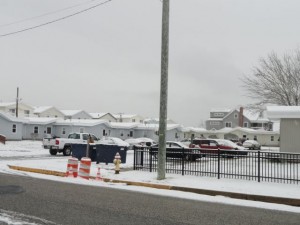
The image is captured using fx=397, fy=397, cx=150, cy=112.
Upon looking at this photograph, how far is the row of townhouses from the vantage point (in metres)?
55.2

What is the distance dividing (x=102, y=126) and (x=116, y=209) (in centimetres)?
5335

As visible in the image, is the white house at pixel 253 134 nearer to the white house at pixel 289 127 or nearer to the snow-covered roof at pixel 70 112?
the snow-covered roof at pixel 70 112

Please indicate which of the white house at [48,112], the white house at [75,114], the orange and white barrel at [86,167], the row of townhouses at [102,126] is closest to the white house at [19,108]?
the row of townhouses at [102,126]

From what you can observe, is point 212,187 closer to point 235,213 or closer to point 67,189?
point 235,213

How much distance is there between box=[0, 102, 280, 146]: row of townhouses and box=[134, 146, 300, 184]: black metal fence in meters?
24.4

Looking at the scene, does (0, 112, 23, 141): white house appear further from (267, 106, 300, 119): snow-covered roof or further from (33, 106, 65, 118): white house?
(267, 106, 300, 119): snow-covered roof

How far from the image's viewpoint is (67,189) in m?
12.1

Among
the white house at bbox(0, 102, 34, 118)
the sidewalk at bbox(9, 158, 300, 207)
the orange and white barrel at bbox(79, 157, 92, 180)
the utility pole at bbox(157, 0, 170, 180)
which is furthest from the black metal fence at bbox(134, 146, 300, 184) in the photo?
the white house at bbox(0, 102, 34, 118)

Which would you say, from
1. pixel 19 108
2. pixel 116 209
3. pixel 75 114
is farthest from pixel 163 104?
pixel 75 114

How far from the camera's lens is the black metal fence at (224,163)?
14.8m

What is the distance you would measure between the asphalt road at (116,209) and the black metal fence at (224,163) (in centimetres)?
465

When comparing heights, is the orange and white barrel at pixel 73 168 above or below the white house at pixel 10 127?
below

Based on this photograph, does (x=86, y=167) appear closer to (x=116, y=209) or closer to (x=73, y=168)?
(x=73, y=168)

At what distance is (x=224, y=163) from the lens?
1595 cm
